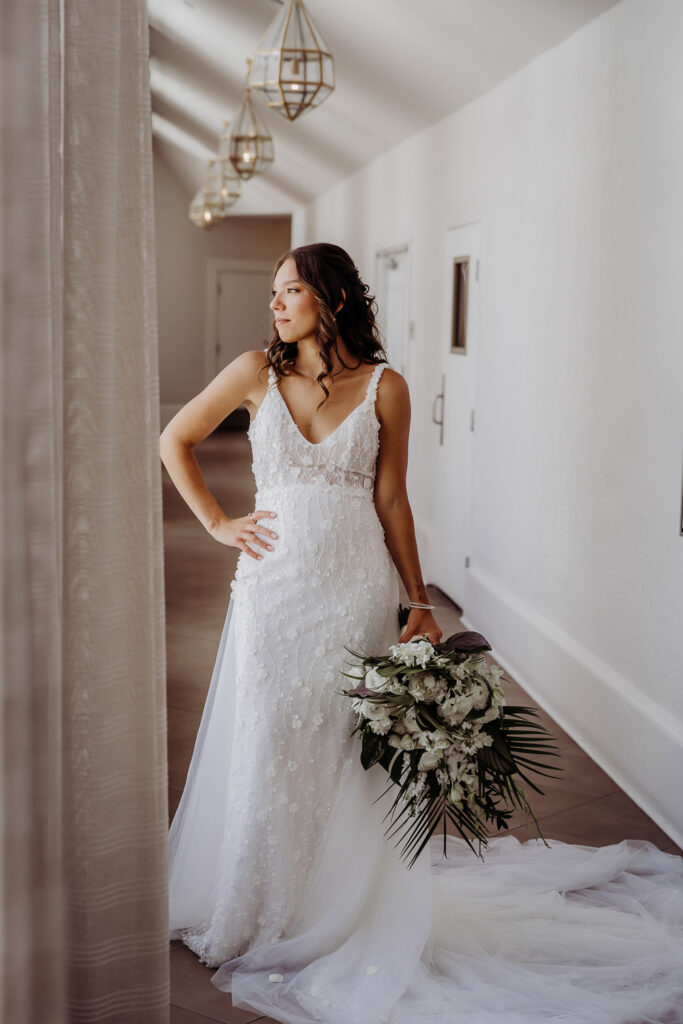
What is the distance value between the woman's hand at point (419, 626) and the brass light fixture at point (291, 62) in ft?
11.6

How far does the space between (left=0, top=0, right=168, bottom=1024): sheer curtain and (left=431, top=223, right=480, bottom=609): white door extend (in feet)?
18.1

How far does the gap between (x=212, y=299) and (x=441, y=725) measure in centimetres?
1820

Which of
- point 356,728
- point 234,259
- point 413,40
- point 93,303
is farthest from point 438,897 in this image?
point 234,259

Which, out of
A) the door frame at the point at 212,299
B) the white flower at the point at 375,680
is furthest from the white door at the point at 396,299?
the door frame at the point at 212,299

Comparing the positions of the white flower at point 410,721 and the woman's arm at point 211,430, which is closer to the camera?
the white flower at point 410,721

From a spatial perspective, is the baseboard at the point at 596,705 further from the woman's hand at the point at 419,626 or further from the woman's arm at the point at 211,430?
the woman's arm at the point at 211,430

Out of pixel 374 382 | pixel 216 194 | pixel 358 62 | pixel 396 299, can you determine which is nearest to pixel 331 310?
pixel 374 382

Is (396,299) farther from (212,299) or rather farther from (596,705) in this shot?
(212,299)

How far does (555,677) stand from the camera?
16.7 feet

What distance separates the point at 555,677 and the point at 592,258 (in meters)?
1.91

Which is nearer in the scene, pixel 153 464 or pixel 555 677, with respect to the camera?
pixel 153 464

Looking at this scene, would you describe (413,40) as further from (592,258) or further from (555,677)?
(555,677)

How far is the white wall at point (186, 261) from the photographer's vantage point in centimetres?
1945

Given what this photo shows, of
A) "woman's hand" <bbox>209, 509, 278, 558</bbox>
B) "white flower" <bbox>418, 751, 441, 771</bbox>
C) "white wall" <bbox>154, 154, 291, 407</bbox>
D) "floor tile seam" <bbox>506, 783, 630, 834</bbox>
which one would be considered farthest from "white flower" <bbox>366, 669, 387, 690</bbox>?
"white wall" <bbox>154, 154, 291, 407</bbox>
